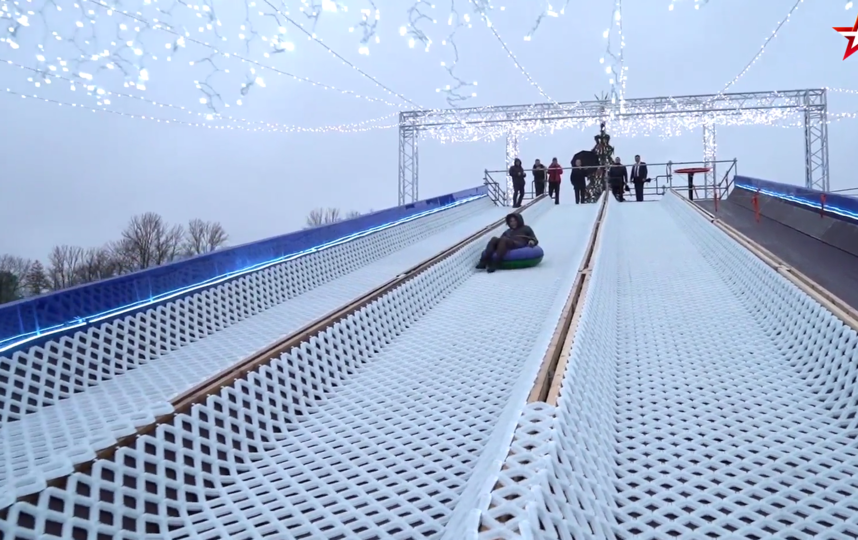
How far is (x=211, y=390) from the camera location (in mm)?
3115

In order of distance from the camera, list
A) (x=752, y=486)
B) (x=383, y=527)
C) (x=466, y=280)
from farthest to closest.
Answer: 1. (x=466, y=280)
2. (x=752, y=486)
3. (x=383, y=527)

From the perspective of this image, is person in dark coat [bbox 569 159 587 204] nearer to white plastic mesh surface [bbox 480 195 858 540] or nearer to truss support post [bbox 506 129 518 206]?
truss support post [bbox 506 129 518 206]

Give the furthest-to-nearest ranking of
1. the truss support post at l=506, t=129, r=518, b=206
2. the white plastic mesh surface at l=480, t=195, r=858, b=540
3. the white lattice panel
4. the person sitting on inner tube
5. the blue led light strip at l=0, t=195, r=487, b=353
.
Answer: the truss support post at l=506, t=129, r=518, b=206 → the person sitting on inner tube → the blue led light strip at l=0, t=195, r=487, b=353 → the white lattice panel → the white plastic mesh surface at l=480, t=195, r=858, b=540

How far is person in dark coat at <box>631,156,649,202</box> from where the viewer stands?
15641mm

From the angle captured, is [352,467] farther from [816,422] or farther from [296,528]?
[816,422]

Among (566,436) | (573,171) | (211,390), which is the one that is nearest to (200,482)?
(211,390)

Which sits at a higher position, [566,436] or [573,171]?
[573,171]

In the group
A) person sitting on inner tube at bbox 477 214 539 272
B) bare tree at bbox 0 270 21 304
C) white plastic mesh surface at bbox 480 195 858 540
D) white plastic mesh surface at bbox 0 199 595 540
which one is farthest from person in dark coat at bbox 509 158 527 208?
bare tree at bbox 0 270 21 304

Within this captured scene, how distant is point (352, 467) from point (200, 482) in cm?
60

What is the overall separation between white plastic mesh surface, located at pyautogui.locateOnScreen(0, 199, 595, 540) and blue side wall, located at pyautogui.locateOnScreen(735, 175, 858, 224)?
4916 mm

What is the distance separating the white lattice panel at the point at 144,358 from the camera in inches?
108

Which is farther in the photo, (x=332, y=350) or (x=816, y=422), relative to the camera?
(x=332, y=350)

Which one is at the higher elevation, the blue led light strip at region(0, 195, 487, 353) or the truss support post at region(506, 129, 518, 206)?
the truss support post at region(506, 129, 518, 206)

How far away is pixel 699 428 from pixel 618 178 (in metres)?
13.6
